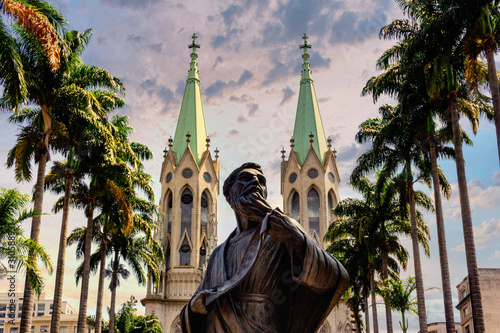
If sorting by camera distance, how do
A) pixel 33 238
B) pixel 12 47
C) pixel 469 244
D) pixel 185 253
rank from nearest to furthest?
1. pixel 12 47
2. pixel 469 244
3. pixel 33 238
4. pixel 185 253

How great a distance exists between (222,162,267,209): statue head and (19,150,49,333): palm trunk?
461 inches

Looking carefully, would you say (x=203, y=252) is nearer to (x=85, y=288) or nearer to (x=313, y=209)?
(x=313, y=209)

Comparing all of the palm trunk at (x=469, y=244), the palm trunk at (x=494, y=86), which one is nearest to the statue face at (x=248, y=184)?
the palm trunk at (x=494, y=86)

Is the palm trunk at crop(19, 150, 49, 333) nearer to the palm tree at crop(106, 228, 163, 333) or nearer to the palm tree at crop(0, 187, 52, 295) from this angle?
the palm tree at crop(0, 187, 52, 295)

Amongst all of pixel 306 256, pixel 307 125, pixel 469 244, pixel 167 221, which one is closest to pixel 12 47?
pixel 306 256

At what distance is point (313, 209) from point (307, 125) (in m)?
10.1

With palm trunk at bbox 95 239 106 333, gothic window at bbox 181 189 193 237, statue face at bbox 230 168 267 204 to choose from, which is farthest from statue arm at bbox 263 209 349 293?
gothic window at bbox 181 189 193 237

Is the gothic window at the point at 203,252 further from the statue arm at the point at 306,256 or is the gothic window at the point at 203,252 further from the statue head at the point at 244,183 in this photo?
the statue arm at the point at 306,256

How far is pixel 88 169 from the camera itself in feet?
74.1

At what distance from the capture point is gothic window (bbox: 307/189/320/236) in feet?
212

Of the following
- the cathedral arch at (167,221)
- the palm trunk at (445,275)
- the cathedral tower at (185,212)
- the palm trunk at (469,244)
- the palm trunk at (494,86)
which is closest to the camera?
the palm trunk at (494,86)

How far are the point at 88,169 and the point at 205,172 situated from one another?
43.5 m

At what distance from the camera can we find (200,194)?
210 feet

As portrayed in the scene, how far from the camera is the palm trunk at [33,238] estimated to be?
16.3m
